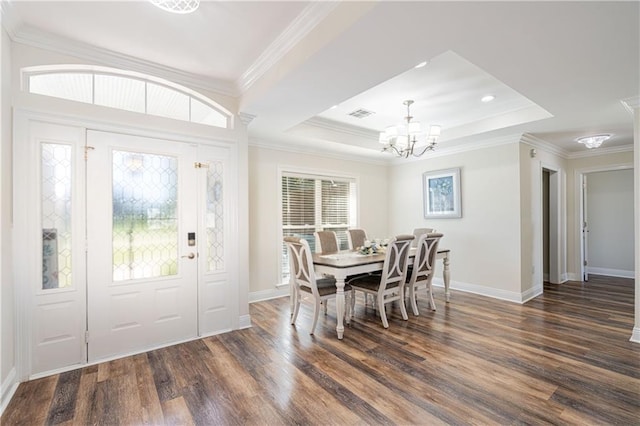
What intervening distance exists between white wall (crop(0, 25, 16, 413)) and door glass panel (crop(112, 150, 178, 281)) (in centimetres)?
70

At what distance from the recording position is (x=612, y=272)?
242 inches

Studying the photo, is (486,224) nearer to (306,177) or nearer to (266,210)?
(306,177)

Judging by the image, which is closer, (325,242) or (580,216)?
(325,242)

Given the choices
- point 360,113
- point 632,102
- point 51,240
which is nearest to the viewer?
point 51,240

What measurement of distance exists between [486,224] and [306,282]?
10.7 feet

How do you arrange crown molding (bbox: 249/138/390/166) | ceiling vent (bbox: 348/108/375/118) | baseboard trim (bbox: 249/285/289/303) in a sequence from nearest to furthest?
ceiling vent (bbox: 348/108/375/118)
baseboard trim (bbox: 249/285/289/303)
crown molding (bbox: 249/138/390/166)

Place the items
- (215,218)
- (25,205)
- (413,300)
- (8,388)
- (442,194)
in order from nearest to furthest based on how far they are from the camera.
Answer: (8,388), (25,205), (215,218), (413,300), (442,194)

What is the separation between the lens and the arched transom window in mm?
2553

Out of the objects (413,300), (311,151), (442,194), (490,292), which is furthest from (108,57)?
(490,292)

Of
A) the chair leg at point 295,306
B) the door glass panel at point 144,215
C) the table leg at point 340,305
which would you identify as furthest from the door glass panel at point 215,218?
the table leg at point 340,305

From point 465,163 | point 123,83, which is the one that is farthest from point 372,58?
point 465,163

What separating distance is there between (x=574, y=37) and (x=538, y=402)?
8.49 feet

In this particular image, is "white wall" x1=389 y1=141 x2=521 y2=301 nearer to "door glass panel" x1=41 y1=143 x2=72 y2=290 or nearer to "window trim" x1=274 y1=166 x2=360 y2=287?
"window trim" x1=274 y1=166 x2=360 y2=287

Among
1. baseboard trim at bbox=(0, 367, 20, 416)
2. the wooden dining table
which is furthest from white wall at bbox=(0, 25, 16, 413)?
the wooden dining table
